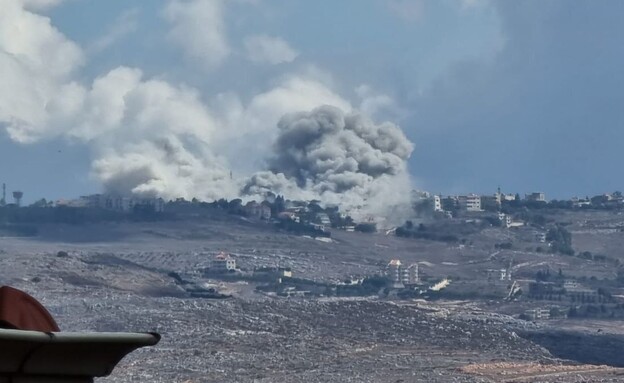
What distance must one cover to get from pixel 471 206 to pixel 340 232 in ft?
41.3

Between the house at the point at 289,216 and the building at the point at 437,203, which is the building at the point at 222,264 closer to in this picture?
the house at the point at 289,216

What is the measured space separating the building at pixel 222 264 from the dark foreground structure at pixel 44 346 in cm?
6608

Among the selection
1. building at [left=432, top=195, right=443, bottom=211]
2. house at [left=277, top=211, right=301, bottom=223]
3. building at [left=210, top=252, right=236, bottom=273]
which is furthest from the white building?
building at [left=210, top=252, right=236, bottom=273]

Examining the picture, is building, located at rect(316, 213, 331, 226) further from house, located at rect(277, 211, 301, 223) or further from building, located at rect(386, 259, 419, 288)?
building, located at rect(386, 259, 419, 288)

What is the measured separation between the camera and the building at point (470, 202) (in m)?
96.3

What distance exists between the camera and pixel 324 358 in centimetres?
4381

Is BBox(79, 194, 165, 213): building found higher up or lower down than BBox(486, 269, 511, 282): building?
higher up

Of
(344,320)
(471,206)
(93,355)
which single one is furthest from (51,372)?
(471,206)

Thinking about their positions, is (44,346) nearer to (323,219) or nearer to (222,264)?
(222,264)

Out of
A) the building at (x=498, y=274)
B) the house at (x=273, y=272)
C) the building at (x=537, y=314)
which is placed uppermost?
the building at (x=498, y=274)

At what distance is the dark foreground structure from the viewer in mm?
3700

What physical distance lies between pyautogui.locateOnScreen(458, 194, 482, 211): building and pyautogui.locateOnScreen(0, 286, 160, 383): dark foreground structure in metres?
92.6

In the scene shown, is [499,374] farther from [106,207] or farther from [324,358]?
[106,207]

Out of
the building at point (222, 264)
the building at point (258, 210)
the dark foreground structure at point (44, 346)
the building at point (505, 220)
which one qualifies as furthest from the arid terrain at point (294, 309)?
the dark foreground structure at point (44, 346)
